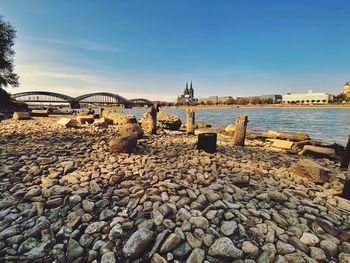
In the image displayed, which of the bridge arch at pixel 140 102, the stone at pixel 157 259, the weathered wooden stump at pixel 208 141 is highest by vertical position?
the bridge arch at pixel 140 102

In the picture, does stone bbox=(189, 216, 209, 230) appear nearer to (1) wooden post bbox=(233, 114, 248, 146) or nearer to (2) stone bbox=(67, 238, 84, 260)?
(2) stone bbox=(67, 238, 84, 260)

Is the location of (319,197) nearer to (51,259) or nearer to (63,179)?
(51,259)

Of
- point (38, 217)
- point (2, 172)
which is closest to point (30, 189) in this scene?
point (38, 217)

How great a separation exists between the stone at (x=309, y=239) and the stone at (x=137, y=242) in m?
2.14

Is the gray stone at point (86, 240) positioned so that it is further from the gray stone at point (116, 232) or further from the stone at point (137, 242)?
the stone at point (137, 242)

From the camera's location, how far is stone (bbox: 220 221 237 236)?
220cm

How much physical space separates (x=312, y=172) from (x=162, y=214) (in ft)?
14.1

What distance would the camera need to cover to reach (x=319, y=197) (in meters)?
3.35

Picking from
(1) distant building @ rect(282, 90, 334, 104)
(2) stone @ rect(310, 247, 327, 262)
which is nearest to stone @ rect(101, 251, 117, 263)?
(2) stone @ rect(310, 247, 327, 262)

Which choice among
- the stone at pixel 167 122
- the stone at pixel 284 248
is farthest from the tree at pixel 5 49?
the stone at pixel 284 248

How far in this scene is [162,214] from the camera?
2.48 metres

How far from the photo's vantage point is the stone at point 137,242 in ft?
5.98

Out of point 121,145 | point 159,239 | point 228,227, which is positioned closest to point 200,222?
point 228,227

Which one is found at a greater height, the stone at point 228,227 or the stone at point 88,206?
the stone at point 88,206
